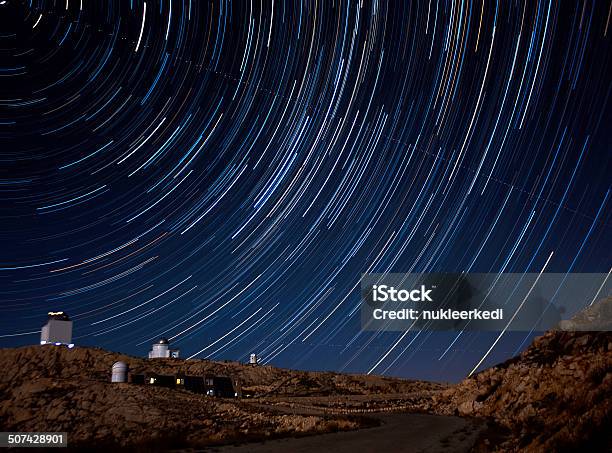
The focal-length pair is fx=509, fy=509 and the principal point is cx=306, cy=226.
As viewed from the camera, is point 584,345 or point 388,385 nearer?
point 584,345

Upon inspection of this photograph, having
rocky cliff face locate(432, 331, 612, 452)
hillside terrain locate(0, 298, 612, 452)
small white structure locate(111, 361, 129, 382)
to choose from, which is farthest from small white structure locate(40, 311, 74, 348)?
rocky cliff face locate(432, 331, 612, 452)

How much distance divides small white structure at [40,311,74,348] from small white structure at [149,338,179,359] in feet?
42.7

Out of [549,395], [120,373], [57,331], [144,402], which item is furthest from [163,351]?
[549,395]

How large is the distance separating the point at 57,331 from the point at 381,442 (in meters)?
72.9

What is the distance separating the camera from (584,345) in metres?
31.1

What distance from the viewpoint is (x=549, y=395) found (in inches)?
957

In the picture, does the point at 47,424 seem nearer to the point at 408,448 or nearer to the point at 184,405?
the point at 184,405

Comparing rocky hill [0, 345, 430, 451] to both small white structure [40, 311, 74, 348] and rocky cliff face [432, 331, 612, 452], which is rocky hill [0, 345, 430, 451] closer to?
small white structure [40, 311, 74, 348]

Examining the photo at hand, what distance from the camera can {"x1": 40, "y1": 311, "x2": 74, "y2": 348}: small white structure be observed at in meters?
76.9

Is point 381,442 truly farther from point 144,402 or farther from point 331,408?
point 144,402

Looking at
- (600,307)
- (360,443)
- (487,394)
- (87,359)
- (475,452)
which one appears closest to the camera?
(475,452)

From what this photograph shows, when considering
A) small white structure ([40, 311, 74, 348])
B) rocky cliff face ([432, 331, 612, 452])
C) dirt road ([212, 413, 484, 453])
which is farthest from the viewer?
small white structure ([40, 311, 74, 348])

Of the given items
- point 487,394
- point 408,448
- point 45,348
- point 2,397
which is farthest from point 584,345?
point 45,348

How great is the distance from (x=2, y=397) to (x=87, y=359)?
624 inches
